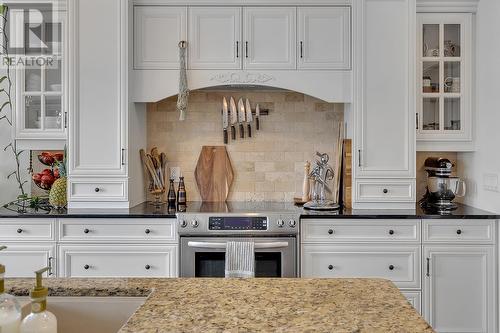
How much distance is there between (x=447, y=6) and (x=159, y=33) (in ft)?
6.91

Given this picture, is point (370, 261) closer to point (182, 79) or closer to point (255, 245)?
point (255, 245)

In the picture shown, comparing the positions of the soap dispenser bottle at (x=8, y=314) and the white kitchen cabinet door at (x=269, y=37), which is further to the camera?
the white kitchen cabinet door at (x=269, y=37)

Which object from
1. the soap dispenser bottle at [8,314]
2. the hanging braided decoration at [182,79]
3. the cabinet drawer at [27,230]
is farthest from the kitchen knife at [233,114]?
the soap dispenser bottle at [8,314]

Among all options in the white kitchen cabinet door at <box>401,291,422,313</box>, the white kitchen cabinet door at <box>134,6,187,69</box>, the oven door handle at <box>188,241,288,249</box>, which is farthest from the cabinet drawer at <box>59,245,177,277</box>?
the white kitchen cabinet door at <box>401,291,422,313</box>

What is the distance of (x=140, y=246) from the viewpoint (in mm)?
2922

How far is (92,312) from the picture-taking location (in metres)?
1.27

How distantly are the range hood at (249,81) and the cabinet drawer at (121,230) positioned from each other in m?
0.90

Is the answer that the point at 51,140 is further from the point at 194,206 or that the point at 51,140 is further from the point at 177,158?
the point at 194,206

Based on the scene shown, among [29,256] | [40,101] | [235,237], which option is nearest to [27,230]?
[29,256]

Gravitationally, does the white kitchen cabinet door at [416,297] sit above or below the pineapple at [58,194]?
below

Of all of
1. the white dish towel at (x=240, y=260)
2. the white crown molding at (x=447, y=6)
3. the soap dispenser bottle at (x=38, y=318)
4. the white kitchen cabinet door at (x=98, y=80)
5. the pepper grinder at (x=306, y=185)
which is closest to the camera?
the soap dispenser bottle at (x=38, y=318)

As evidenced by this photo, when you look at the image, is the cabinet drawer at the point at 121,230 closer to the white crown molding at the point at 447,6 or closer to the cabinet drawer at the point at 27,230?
the cabinet drawer at the point at 27,230

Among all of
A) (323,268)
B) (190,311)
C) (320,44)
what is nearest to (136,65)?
(320,44)

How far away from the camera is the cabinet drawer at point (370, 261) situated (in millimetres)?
2914
